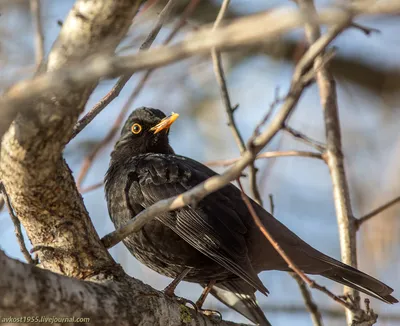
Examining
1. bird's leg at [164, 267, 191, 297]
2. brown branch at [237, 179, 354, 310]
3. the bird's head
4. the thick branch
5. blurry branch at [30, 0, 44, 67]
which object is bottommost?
the thick branch

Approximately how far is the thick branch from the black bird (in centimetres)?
78

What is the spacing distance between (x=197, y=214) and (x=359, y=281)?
1322 millimetres

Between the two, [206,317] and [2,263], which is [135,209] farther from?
[2,263]

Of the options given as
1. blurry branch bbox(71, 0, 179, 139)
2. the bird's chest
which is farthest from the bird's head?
blurry branch bbox(71, 0, 179, 139)

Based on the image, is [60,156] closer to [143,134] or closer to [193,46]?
[193,46]

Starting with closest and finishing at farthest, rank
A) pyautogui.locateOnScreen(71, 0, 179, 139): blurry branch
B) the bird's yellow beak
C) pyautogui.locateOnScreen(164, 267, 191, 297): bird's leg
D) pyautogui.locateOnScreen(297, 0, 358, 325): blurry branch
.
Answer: pyautogui.locateOnScreen(71, 0, 179, 139): blurry branch
pyautogui.locateOnScreen(164, 267, 191, 297): bird's leg
pyautogui.locateOnScreen(297, 0, 358, 325): blurry branch
the bird's yellow beak

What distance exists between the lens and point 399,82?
28.7ft

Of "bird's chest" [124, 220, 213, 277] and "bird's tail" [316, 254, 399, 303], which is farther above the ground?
"bird's tail" [316, 254, 399, 303]

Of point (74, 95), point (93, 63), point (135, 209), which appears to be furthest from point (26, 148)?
point (135, 209)

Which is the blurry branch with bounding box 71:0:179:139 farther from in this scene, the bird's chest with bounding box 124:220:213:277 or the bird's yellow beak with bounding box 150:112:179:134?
the bird's yellow beak with bounding box 150:112:179:134

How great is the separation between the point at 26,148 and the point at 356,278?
274 cm

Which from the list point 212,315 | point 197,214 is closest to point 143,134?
point 197,214

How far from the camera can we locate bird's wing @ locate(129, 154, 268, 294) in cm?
465

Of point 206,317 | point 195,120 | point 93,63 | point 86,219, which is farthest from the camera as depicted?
point 195,120
